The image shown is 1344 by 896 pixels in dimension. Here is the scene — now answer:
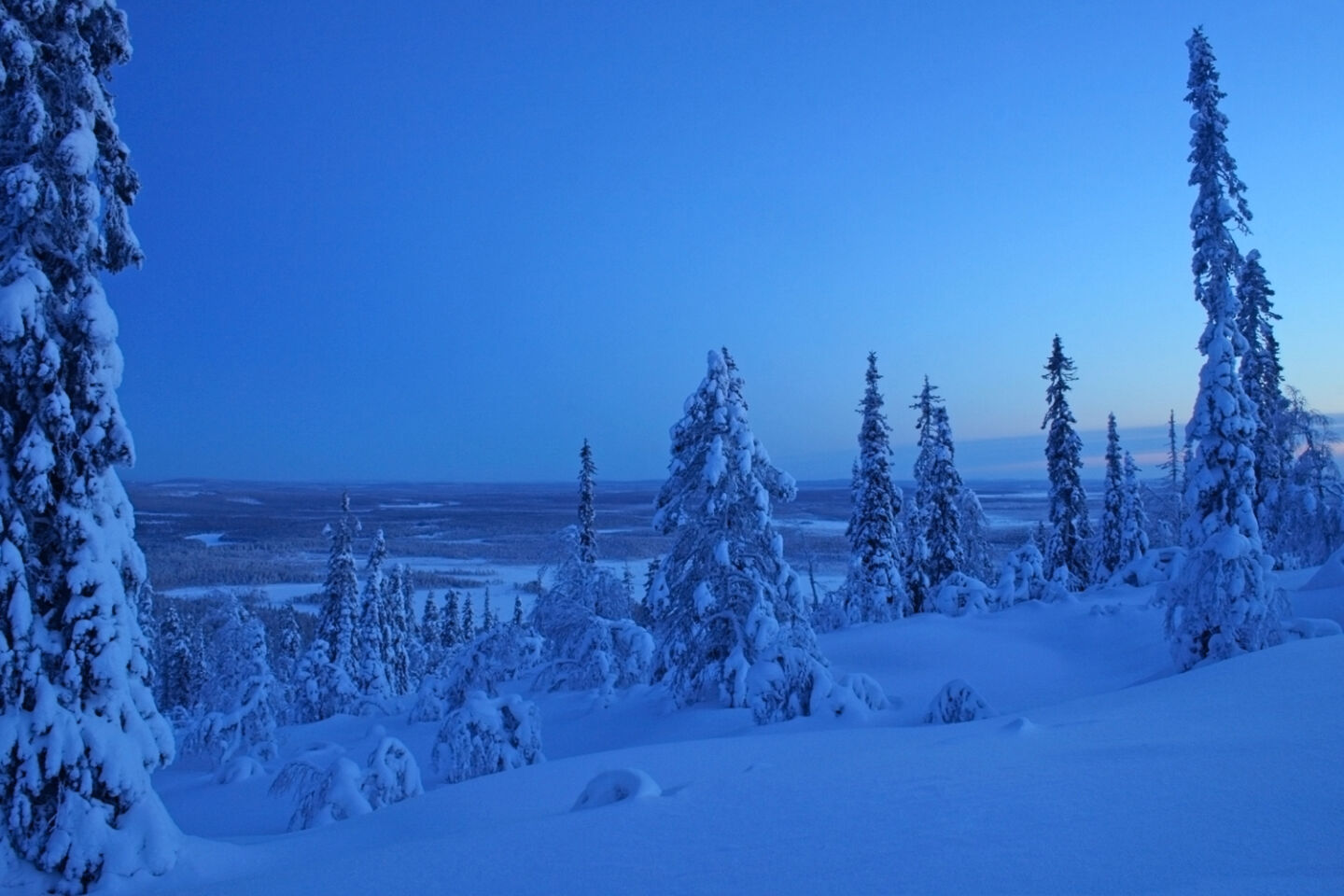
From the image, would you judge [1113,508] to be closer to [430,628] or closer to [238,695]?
[238,695]

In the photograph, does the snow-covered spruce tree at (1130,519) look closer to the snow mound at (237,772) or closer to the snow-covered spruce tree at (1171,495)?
the snow-covered spruce tree at (1171,495)

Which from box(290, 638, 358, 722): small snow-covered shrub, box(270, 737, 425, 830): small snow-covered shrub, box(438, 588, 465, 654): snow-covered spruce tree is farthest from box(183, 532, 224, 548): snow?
box(270, 737, 425, 830): small snow-covered shrub

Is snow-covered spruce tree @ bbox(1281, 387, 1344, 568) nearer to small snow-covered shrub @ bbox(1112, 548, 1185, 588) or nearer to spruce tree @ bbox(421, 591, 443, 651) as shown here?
small snow-covered shrub @ bbox(1112, 548, 1185, 588)

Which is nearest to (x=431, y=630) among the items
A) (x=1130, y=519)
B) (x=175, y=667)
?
(x=175, y=667)

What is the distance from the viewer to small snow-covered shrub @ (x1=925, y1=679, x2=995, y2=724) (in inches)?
473

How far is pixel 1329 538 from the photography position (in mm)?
30656

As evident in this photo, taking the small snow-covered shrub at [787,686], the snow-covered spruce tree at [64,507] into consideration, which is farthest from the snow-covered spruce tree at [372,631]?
the snow-covered spruce tree at [64,507]

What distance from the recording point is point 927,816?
528 centimetres

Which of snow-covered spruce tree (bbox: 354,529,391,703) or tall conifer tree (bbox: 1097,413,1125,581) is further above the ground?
tall conifer tree (bbox: 1097,413,1125,581)

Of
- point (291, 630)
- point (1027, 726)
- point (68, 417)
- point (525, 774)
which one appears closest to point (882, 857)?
point (1027, 726)

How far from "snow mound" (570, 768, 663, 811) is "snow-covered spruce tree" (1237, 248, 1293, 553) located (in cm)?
3055

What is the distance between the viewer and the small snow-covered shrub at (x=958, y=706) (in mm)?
12008

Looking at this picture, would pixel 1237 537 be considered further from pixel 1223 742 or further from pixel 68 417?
pixel 68 417

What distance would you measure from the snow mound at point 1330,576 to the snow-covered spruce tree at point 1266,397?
967 centimetres
